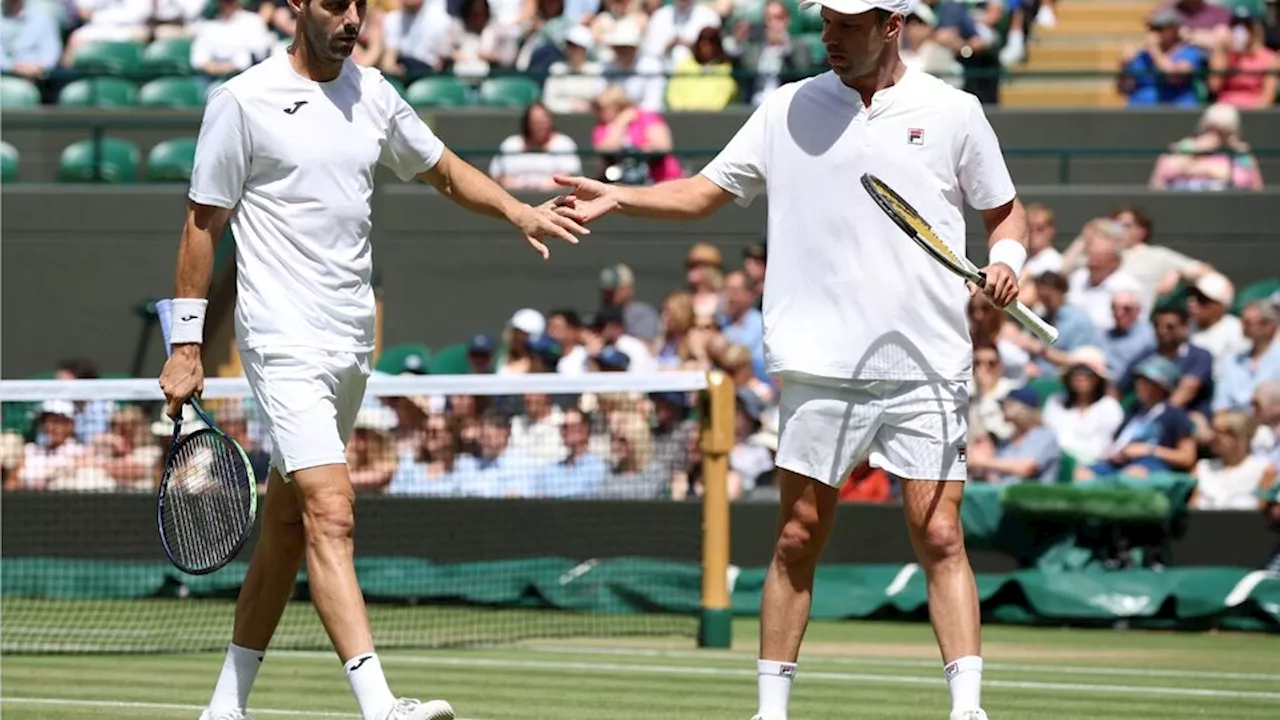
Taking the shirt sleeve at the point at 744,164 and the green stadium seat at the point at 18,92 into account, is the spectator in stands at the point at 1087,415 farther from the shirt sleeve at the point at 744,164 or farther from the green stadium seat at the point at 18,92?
the green stadium seat at the point at 18,92

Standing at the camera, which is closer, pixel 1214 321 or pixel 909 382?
pixel 909 382

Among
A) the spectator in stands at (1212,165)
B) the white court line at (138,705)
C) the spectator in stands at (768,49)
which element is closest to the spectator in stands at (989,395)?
the spectator in stands at (1212,165)

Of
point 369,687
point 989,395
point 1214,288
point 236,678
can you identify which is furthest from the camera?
point 1214,288

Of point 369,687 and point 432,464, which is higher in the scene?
point 369,687

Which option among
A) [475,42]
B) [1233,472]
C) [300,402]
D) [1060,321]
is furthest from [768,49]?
[300,402]

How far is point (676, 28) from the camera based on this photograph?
19.4 metres

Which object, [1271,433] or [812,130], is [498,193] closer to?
[812,130]

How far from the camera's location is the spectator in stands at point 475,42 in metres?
19.9

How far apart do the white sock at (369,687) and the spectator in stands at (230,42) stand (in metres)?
14.5

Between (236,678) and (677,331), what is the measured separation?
29.0 feet

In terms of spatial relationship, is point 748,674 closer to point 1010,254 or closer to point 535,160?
point 1010,254

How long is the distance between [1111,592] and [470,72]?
29.5 feet

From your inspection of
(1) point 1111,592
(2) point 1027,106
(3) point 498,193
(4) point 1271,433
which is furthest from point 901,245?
(2) point 1027,106

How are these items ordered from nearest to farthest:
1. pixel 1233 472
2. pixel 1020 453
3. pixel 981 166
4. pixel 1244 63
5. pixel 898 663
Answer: pixel 981 166 < pixel 898 663 < pixel 1233 472 < pixel 1020 453 < pixel 1244 63
